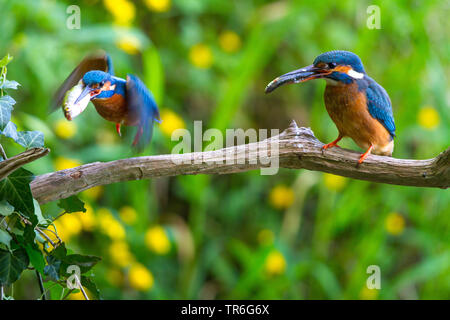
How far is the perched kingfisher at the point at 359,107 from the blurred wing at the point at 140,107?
0.38 metres

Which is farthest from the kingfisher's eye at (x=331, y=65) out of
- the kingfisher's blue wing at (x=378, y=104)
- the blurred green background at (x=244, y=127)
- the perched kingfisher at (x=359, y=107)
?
the blurred green background at (x=244, y=127)

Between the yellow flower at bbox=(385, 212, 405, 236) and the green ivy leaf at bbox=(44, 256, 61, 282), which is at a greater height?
the yellow flower at bbox=(385, 212, 405, 236)

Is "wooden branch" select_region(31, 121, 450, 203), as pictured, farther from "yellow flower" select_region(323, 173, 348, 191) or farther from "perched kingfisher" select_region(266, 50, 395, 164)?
"yellow flower" select_region(323, 173, 348, 191)

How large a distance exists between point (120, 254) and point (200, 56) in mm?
959

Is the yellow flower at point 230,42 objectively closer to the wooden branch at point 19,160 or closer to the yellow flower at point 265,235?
the yellow flower at point 265,235

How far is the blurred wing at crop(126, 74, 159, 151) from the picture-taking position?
1.13 metres

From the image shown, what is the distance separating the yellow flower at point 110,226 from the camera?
206 centimetres

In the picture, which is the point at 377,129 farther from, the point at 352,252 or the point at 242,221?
the point at 242,221

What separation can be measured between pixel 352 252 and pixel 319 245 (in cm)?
22

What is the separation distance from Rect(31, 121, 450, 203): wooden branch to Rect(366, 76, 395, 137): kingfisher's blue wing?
0.37 feet

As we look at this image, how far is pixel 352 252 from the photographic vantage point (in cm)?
247

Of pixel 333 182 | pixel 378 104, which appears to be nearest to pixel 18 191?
pixel 378 104

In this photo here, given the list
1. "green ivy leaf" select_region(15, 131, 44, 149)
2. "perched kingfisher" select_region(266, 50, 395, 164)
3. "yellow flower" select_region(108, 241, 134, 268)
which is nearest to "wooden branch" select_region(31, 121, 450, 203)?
"perched kingfisher" select_region(266, 50, 395, 164)

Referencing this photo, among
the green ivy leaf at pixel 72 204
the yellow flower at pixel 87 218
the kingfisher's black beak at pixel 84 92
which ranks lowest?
the green ivy leaf at pixel 72 204
